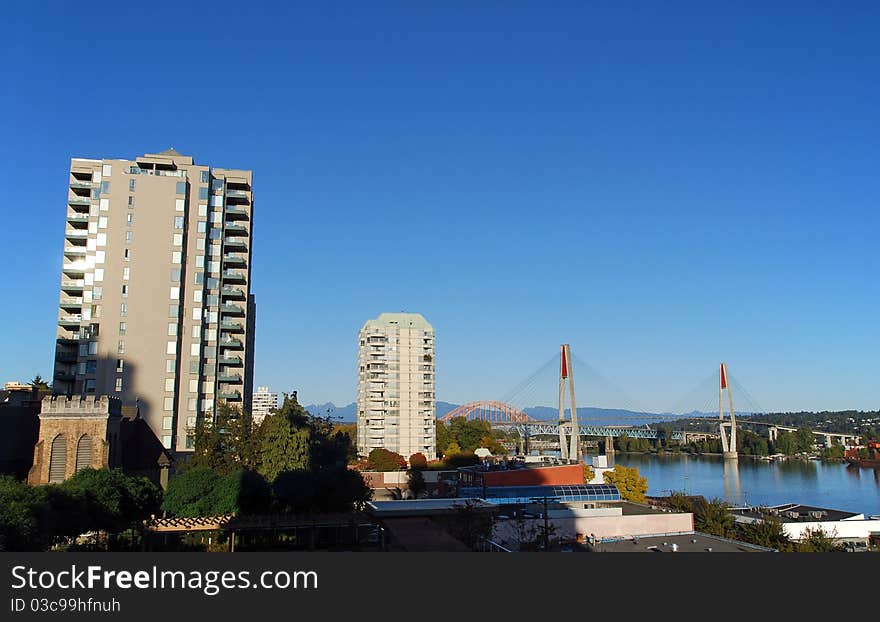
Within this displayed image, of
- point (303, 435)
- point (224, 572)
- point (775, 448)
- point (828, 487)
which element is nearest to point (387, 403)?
point (303, 435)

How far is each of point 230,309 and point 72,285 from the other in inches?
432

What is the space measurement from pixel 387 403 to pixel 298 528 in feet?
194

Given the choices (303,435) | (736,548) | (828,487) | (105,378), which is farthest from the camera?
(828,487)

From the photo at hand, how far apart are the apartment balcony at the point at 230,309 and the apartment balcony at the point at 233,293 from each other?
62 centimetres

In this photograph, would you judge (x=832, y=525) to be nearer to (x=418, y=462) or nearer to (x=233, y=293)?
(x=418, y=462)

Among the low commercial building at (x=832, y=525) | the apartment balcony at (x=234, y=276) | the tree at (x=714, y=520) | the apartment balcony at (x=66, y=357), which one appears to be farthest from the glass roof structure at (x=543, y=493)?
the apartment balcony at (x=66, y=357)

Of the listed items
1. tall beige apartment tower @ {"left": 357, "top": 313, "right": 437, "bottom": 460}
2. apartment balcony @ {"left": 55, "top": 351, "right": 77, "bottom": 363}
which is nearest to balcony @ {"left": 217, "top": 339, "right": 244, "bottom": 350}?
apartment balcony @ {"left": 55, "top": 351, "right": 77, "bottom": 363}

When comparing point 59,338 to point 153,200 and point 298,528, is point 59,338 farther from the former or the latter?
point 298,528

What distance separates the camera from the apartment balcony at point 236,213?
54.5m

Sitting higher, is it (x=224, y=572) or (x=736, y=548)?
(x=224, y=572)

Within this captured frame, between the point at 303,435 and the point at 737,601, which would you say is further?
the point at 303,435

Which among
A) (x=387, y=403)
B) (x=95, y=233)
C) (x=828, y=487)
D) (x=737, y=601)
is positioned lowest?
(x=828, y=487)

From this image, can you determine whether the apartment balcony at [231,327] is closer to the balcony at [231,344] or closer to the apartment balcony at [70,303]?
the balcony at [231,344]

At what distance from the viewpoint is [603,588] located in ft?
23.7
